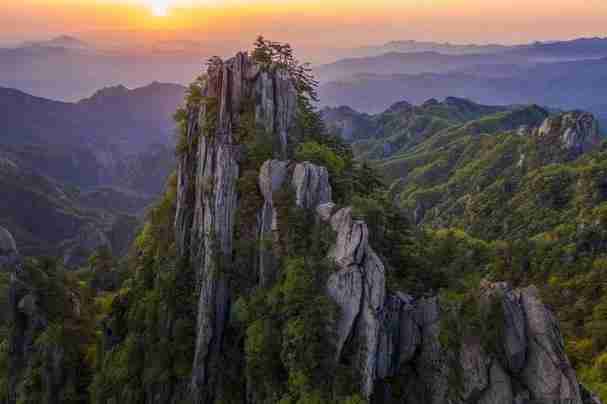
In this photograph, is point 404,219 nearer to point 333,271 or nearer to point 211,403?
point 333,271

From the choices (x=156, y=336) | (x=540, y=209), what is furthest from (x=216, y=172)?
(x=540, y=209)

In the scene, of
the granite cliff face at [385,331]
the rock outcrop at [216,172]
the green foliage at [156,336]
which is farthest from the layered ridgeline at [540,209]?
the green foliage at [156,336]

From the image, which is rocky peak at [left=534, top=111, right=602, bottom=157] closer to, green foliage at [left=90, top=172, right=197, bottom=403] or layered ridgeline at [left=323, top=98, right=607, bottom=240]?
layered ridgeline at [left=323, top=98, right=607, bottom=240]

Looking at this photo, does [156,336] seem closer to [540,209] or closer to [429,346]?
[429,346]

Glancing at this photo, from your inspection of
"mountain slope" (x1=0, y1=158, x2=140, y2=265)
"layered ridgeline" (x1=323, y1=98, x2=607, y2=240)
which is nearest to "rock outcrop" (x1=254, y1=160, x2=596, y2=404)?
"layered ridgeline" (x1=323, y1=98, x2=607, y2=240)

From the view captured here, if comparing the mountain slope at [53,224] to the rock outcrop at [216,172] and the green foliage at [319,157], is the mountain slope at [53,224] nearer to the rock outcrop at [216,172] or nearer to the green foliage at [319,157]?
the rock outcrop at [216,172]

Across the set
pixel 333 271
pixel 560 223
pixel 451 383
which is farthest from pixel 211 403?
pixel 560 223
